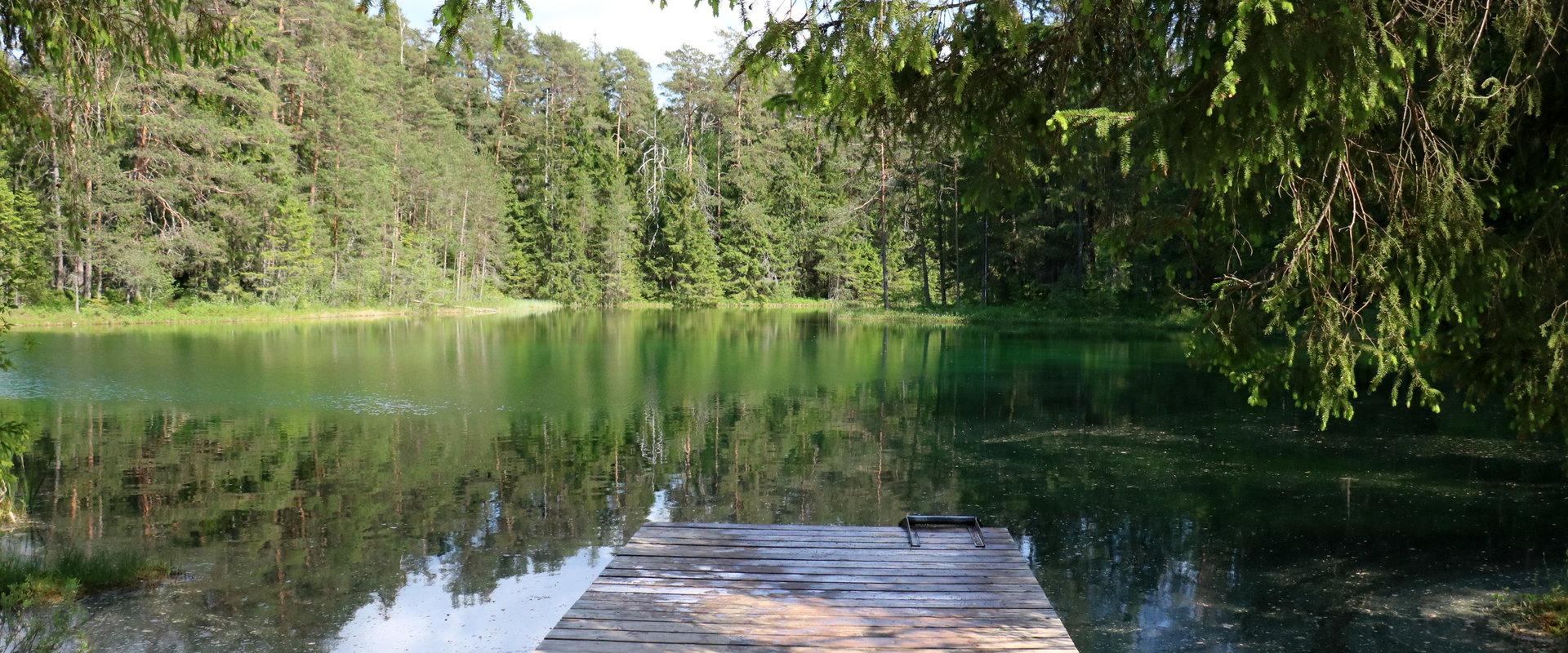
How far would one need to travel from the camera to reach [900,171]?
133ft

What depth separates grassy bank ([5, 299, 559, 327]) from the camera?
89.7 feet

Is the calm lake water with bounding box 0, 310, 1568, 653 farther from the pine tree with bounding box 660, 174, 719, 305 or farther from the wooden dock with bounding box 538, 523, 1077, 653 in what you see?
the pine tree with bounding box 660, 174, 719, 305

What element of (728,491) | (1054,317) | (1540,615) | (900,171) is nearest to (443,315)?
(900,171)

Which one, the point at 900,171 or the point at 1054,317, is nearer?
the point at 1054,317

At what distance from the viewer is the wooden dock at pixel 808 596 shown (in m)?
4.02

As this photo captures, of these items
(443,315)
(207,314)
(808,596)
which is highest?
(207,314)

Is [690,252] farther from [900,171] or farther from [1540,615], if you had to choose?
[1540,615]

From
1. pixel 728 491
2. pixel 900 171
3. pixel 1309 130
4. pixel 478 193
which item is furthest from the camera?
pixel 478 193

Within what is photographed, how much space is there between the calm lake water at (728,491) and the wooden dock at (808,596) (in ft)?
2.68

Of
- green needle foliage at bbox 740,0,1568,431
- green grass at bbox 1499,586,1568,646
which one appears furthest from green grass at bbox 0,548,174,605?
green grass at bbox 1499,586,1568,646

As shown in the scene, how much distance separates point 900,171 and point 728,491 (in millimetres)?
32751

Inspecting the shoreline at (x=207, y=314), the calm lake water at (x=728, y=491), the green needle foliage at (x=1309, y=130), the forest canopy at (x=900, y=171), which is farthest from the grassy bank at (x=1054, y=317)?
the green needle foliage at (x=1309, y=130)

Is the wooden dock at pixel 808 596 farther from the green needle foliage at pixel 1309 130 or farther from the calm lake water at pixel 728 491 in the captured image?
the green needle foliage at pixel 1309 130

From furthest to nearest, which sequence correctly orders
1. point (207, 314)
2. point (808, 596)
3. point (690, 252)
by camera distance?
point (690, 252), point (207, 314), point (808, 596)
